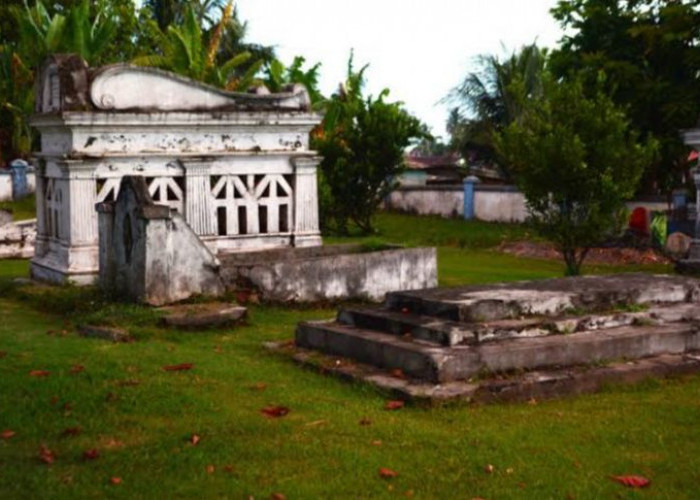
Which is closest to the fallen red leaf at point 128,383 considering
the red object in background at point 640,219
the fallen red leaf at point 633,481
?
the fallen red leaf at point 633,481

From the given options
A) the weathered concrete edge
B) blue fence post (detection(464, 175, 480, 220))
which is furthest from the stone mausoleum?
blue fence post (detection(464, 175, 480, 220))

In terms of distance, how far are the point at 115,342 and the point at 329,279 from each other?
3271 mm

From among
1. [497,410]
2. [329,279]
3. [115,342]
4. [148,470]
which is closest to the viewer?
[148,470]

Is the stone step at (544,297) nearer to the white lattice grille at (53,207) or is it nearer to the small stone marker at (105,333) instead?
the small stone marker at (105,333)

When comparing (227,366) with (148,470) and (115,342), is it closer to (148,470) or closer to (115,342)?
(115,342)

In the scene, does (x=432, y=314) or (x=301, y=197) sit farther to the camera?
(x=301, y=197)

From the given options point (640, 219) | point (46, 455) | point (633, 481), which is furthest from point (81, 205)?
point (640, 219)

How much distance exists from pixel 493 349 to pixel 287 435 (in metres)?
1.85

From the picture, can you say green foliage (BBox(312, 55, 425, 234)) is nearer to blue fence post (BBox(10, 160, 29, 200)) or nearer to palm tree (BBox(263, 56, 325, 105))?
palm tree (BBox(263, 56, 325, 105))

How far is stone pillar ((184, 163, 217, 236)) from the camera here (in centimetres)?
1266

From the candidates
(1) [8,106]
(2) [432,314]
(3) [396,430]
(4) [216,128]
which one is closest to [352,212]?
(4) [216,128]

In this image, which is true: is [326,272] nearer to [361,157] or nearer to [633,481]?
[633,481]

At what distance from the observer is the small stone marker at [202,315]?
31.5ft

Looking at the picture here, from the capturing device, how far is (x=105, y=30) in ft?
96.7
